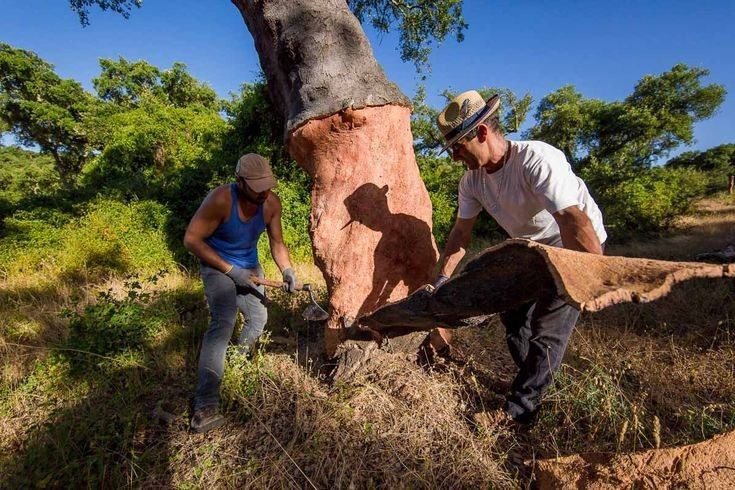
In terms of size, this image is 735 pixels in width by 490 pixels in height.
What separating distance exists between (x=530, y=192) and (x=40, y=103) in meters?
23.2

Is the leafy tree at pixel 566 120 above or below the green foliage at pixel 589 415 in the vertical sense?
above

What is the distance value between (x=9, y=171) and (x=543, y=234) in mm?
30170

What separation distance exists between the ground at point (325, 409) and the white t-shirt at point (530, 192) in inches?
41.8

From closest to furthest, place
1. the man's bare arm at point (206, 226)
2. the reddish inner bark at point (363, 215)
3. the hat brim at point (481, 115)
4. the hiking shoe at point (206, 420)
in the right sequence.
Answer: the hat brim at point (481, 115)
the hiking shoe at point (206, 420)
the man's bare arm at point (206, 226)
the reddish inner bark at point (363, 215)

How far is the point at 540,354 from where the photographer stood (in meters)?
2.02

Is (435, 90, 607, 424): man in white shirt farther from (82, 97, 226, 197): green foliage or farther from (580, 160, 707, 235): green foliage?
(82, 97, 226, 197): green foliage

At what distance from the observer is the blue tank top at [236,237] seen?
7.85 feet

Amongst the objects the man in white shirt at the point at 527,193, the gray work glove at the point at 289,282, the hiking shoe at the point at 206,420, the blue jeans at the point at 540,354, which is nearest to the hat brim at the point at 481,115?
the man in white shirt at the point at 527,193

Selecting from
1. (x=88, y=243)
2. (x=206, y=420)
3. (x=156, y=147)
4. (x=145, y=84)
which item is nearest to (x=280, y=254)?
(x=206, y=420)

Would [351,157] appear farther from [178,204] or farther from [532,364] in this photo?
[178,204]

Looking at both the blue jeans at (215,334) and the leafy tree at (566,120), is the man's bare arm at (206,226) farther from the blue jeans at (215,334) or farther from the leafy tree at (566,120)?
the leafy tree at (566,120)

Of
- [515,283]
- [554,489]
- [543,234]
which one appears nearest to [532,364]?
[554,489]

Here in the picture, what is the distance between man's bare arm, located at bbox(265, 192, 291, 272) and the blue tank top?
0.51ft

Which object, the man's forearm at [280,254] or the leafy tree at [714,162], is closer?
the man's forearm at [280,254]
